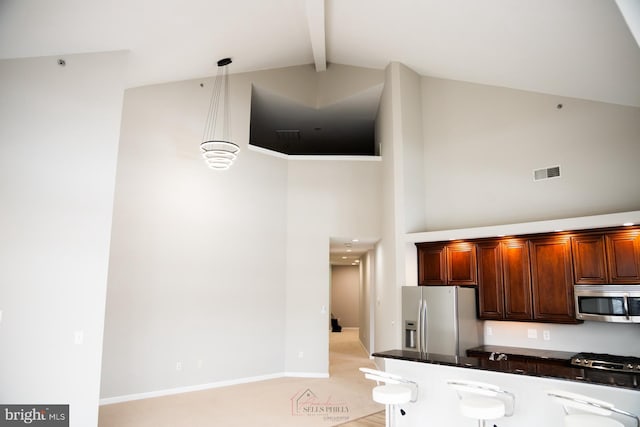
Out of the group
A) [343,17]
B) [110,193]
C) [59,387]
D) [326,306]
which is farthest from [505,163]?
[59,387]

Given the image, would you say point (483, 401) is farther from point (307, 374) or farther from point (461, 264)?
point (307, 374)

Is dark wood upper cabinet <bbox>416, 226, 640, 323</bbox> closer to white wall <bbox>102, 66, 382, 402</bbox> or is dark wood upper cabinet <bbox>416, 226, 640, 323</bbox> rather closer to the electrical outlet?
white wall <bbox>102, 66, 382, 402</bbox>

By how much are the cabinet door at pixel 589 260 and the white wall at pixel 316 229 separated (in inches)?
151

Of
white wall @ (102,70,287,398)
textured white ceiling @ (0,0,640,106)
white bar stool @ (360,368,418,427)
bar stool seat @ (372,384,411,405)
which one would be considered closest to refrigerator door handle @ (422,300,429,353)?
white bar stool @ (360,368,418,427)

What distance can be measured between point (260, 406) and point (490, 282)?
3.65m

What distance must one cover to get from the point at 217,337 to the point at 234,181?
2788 mm

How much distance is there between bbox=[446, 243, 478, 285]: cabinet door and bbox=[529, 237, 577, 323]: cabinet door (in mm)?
806

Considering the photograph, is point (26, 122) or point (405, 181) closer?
point (26, 122)

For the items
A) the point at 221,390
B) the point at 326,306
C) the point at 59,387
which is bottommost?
the point at 221,390

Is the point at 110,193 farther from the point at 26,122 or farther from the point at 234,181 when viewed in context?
the point at 234,181

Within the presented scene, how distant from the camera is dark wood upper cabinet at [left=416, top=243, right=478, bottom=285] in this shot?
5953mm

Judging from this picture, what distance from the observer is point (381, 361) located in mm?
8133

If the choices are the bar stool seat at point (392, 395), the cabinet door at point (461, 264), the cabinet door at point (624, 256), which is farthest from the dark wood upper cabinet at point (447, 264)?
the bar stool seat at point (392, 395)

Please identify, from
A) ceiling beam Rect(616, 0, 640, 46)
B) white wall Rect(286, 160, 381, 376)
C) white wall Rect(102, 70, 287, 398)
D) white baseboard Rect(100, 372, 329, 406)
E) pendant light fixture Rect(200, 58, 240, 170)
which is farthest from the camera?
white wall Rect(286, 160, 381, 376)
